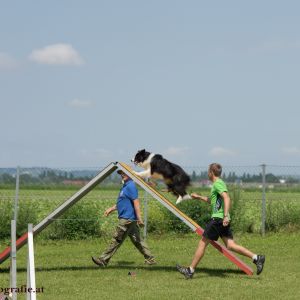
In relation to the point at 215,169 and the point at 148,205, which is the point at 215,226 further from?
the point at 148,205

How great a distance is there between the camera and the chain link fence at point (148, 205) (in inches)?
640

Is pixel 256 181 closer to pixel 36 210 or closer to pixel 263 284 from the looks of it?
pixel 36 210

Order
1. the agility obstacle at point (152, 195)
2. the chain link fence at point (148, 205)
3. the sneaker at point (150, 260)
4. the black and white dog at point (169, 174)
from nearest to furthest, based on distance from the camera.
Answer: the agility obstacle at point (152, 195)
the black and white dog at point (169, 174)
the sneaker at point (150, 260)
the chain link fence at point (148, 205)

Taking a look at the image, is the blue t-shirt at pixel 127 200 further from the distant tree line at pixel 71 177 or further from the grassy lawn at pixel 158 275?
the distant tree line at pixel 71 177

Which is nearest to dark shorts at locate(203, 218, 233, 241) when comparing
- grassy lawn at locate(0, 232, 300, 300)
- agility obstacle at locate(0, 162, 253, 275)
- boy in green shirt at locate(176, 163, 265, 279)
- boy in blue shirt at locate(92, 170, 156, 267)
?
boy in green shirt at locate(176, 163, 265, 279)

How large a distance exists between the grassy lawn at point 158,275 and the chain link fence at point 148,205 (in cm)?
95

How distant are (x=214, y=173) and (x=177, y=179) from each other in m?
1.15

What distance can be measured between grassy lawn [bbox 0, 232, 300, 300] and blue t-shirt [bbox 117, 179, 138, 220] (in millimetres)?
811

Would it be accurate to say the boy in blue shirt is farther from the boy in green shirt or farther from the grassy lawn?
the boy in green shirt

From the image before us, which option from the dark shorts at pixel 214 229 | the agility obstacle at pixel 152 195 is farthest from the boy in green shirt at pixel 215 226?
the agility obstacle at pixel 152 195

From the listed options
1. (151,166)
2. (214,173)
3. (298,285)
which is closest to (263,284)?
(298,285)

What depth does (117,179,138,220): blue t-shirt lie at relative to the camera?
11.5 meters

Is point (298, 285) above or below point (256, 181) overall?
below

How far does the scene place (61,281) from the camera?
33.2 ft
